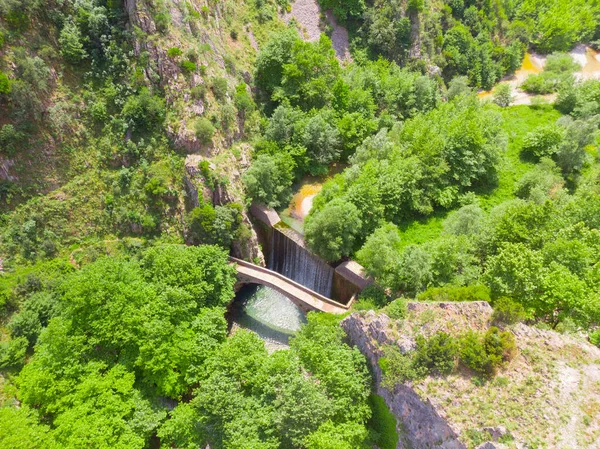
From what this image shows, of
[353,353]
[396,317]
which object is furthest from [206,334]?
[396,317]

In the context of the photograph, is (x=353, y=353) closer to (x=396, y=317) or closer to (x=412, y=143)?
(x=396, y=317)

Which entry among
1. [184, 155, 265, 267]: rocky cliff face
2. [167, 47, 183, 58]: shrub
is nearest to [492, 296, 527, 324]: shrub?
[184, 155, 265, 267]: rocky cliff face

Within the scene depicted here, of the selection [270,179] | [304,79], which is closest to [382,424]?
[270,179]

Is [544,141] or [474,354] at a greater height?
[544,141]

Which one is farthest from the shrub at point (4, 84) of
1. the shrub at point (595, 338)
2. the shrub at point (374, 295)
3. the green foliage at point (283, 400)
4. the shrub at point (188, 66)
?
the shrub at point (595, 338)

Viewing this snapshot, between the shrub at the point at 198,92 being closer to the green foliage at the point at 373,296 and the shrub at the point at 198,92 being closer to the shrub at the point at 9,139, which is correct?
the shrub at the point at 9,139

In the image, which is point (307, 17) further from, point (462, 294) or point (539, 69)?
point (539, 69)

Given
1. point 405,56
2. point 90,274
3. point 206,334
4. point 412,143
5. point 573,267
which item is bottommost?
point 206,334
